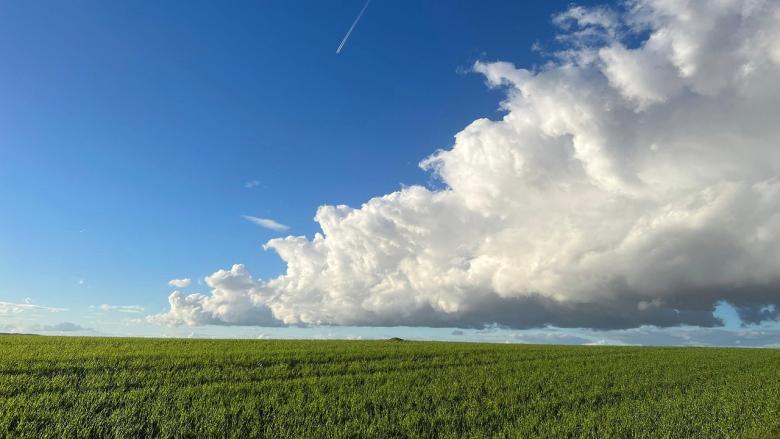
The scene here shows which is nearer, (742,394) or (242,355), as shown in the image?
(742,394)

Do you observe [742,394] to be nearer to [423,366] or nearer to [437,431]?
[423,366]

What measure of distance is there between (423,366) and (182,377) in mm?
13902

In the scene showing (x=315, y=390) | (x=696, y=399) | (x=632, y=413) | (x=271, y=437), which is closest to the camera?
(x=271, y=437)

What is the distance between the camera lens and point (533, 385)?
902 inches

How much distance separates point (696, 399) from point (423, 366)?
14.2 m

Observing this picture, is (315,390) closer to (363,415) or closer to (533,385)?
(363,415)

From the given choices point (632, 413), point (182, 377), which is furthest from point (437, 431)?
point (182, 377)

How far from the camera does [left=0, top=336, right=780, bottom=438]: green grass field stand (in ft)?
46.5

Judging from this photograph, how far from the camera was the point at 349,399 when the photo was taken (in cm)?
1792

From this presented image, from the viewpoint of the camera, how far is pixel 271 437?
13.1m

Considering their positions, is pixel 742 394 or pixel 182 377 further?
pixel 742 394

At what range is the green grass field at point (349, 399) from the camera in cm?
1417

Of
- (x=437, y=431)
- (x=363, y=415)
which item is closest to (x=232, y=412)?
(x=363, y=415)

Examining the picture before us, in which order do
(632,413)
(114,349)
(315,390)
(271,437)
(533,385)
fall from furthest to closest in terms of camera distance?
(114,349) < (533,385) < (315,390) < (632,413) < (271,437)
